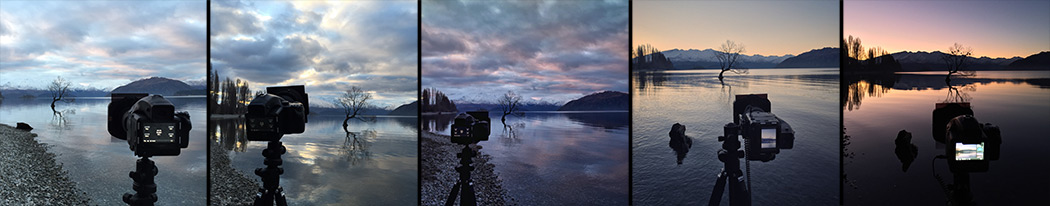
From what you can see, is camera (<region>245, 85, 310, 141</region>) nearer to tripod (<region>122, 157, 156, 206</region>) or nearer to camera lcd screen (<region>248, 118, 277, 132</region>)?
camera lcd screen (<region>248, 118, 277, 132</region>)

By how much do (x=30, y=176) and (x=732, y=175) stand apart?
9.06m

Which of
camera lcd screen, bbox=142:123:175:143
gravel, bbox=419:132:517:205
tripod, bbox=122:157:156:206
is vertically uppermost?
camera lcd screen, bbox=142:123:175:143

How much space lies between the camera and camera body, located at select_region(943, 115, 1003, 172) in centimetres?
341

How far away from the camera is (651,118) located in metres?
4.59

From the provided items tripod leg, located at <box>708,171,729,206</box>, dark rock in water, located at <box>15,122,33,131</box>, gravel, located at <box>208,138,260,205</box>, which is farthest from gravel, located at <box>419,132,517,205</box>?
dark rock in water, located at <box>15,122,33,131</box>

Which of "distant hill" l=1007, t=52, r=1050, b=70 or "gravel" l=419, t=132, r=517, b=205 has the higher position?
"distant hill" l=1007, t=52, r=1050, b=70

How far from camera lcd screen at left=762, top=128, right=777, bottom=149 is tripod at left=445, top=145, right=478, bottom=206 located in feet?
7.73

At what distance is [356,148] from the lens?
8.06 metres

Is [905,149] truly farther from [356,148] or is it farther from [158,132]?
[356,148]

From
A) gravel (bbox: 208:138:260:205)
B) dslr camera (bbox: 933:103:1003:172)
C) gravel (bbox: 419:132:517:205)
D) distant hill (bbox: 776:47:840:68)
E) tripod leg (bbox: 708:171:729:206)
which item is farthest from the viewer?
gravel (bbox: 208:138:260:205)

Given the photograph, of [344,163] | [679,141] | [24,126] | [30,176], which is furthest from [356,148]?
[679,141]

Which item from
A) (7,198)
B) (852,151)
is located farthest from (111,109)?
(852,151)

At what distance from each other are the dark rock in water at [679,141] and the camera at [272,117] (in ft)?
11.9

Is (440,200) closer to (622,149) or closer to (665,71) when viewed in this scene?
(622,149)
